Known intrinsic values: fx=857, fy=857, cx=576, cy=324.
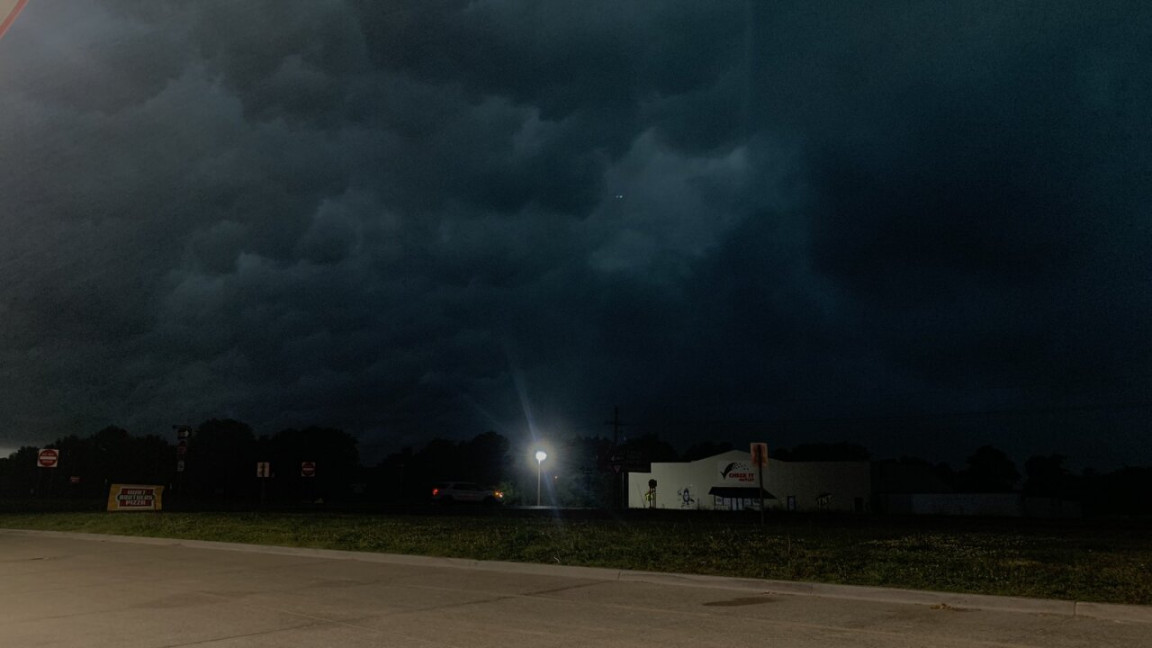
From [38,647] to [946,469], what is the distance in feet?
427

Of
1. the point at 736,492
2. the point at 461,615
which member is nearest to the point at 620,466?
the point at 736,492

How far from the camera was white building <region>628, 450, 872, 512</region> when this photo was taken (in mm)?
61469

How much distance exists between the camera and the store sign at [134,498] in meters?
34.0

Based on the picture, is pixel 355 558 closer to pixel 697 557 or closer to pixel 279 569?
pixel 279 569

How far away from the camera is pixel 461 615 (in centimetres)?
1052

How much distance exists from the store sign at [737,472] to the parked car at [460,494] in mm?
20392

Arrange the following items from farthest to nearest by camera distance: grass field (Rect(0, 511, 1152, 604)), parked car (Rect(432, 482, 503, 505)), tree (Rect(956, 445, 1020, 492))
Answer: tree (Rect(956, 445, 1020, 492))
parked car (Rect(432, 482, 503, 505))
grass field (Rect(0, 511, 1152, 604))

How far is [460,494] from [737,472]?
23.2 m

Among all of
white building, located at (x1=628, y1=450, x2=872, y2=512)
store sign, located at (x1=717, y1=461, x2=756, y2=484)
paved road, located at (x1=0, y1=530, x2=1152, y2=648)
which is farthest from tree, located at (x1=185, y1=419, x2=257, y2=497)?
paved road, located at (x1=0, y1=530, x2=1152, y2=648)

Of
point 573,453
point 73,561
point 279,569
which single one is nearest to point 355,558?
point 279,569

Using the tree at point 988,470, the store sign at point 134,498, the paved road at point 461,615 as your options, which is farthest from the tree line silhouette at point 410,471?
the paved road at point 461,615

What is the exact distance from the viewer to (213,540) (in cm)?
2319

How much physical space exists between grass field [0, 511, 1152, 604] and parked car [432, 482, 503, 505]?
27.2m

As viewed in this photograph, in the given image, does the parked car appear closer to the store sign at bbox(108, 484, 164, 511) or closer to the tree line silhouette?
the tree line silhouette
